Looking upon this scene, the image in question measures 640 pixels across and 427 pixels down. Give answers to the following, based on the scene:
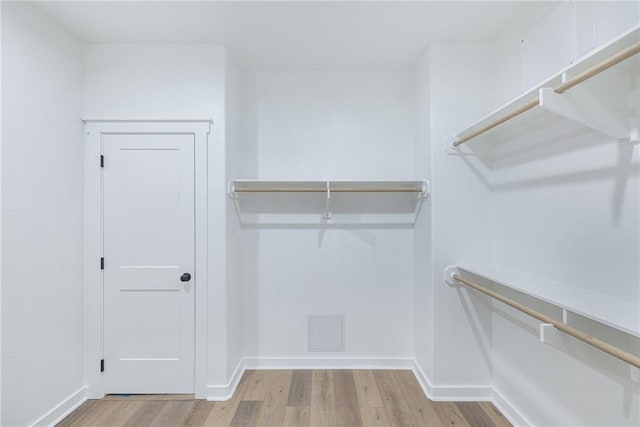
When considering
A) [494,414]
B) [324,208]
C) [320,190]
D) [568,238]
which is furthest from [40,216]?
[494,414]

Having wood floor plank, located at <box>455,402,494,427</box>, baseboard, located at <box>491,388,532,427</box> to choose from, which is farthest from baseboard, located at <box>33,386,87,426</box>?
baseboard, located at <box>491,388,532,427</box>

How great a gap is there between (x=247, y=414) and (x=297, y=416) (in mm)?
339

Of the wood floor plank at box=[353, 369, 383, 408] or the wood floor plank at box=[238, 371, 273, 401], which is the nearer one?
the wood floor plank at box=[353, 369, 383, 408]

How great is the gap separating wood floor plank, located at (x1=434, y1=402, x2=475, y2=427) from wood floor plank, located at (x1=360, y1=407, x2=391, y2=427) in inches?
14.7

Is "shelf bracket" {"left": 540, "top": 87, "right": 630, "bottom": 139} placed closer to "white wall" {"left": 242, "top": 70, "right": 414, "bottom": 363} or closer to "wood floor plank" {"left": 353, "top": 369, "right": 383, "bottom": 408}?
"white wall" {"left": 242, "top": 70, "right": 414, "bottom": 363}

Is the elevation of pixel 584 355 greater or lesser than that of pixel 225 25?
lesser

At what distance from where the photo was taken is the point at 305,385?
7.98 ft

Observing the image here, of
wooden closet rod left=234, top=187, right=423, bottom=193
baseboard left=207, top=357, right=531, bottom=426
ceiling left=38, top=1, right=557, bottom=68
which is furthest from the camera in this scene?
wooden closet rod left=234, top=187, right=423, bottom=193

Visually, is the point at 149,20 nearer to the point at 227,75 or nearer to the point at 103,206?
the point at 227,75

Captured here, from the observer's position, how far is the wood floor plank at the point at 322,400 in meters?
2.03

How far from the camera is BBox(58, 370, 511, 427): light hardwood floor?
6.64ft

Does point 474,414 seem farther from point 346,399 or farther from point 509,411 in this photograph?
point 346,399

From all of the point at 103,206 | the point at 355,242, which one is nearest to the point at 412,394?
the point at 355,242

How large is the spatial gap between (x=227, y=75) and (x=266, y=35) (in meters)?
0.41
